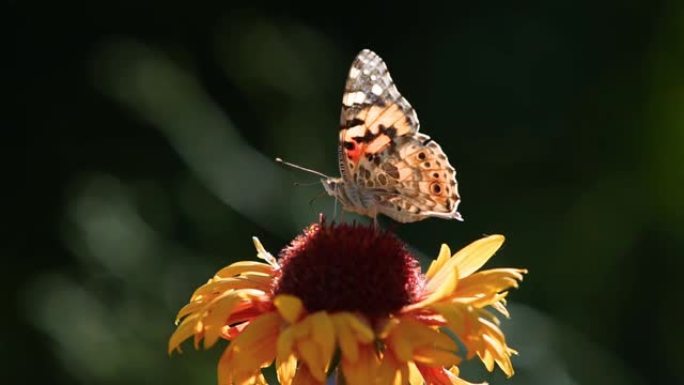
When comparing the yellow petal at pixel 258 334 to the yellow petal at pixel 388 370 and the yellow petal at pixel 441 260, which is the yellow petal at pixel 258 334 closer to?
the yellow petal at pixel 388 370

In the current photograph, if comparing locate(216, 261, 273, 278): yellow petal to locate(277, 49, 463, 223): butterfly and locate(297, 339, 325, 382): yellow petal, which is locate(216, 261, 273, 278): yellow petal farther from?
locate(297, 339, 325, 382): yellow petal

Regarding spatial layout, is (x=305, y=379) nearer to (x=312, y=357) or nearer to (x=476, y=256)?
(x=312, y=357)

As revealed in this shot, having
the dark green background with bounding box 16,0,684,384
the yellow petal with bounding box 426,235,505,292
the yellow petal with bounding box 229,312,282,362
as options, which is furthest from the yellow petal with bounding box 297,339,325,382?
the dark green background with bounding box 16,0,684,384

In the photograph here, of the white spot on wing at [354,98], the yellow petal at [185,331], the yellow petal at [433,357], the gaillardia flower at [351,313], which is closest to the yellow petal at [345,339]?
the gaillardia flower at [351,313]

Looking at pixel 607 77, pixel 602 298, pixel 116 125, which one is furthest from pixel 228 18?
pixel 602 298

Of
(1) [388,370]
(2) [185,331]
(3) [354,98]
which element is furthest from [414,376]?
(3) [354,98]

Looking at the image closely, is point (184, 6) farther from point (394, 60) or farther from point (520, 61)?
point (520, 61)

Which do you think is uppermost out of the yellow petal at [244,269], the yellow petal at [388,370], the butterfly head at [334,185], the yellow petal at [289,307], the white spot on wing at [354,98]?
the white spot on wing at [354,98]
